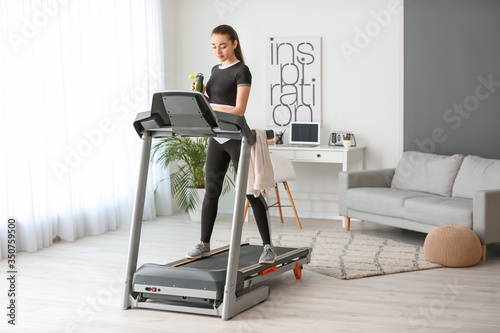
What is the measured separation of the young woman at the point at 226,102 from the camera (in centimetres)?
403

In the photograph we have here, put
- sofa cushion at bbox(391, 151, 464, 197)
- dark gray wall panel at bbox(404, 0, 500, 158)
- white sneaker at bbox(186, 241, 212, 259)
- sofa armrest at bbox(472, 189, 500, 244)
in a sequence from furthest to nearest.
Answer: dark gray wall panel at bbox(404, 0, 500, 158)
sofa cushion at bbox(391, 151, 464, 197)
sofa armrest at bbox(472, 189, 500, 244)
white sneaker at bbox(186, 241, 212, 259)

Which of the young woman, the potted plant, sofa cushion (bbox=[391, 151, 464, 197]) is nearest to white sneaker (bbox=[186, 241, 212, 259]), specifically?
the young woman

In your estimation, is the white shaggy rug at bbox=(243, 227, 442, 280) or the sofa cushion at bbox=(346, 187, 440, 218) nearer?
the white shaggy rug at bbox=(243, 227, 442, 280)

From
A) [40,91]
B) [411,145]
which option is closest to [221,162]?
[40,91]

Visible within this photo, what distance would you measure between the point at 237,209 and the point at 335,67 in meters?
3.63

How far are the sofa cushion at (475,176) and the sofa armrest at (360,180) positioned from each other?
756mm

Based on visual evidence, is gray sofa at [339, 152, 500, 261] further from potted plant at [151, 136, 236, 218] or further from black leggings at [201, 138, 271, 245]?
black leggings at [201, 138, 271, 245]

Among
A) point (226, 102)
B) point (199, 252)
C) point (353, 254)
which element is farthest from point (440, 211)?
point (226, 102)

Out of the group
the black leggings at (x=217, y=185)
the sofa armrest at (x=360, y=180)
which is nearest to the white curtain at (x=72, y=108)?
the black leggings at (x=217, y=185)

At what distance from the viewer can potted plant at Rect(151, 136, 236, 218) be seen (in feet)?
21.7

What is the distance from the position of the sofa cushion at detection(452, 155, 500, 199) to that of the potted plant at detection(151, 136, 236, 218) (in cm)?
211

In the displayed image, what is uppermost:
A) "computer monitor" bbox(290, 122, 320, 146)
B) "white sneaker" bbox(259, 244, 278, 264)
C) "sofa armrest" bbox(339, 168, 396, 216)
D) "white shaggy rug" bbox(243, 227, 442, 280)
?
"computer monitor" bbox(290, 122, 320, 146)

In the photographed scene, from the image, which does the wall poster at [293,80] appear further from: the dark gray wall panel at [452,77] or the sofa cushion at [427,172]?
the sofa cushion at [427,172]

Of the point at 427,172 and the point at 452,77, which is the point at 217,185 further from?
the point at 452,77
